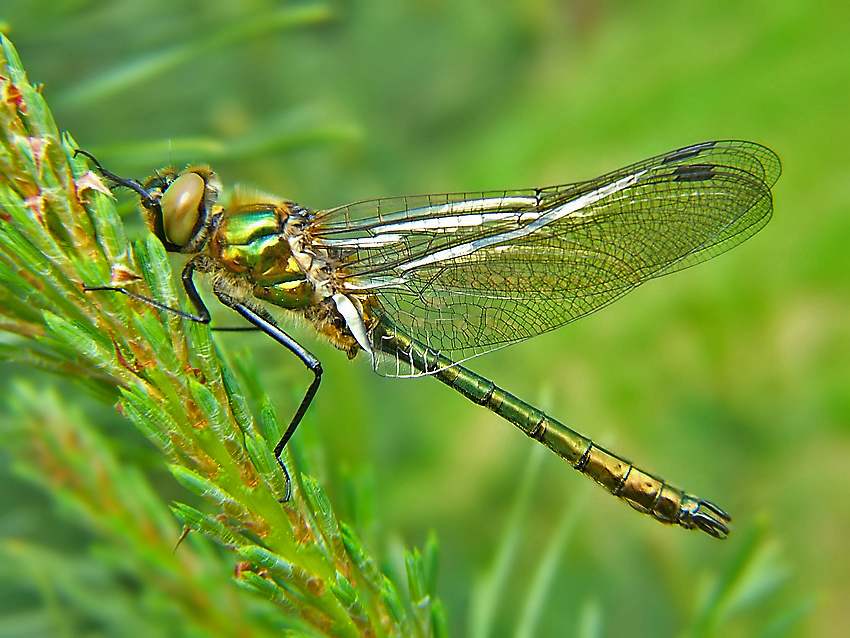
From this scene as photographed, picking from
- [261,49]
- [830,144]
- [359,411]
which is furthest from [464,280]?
[830,144]

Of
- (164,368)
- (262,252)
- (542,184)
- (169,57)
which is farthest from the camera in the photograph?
(542,184)

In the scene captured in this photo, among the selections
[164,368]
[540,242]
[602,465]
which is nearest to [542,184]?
[540,242]

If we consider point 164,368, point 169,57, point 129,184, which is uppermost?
point 169,57

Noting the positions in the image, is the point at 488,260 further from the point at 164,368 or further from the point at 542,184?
the point at 542,184

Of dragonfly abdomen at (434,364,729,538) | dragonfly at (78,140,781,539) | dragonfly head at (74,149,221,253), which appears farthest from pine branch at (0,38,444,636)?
dragonfly abdomen at (434,364,729,538)

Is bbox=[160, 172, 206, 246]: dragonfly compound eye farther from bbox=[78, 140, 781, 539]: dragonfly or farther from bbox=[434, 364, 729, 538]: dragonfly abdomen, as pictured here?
bbox=[434, 364, 729, 538]: dragonfly abdomen

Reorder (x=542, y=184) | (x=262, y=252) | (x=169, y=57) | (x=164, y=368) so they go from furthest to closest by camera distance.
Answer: (x=542, y=184) → (x=262, y=252) → (x=169, y=57) → (x=164, y=368)

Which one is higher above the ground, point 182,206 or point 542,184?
point 542,184
